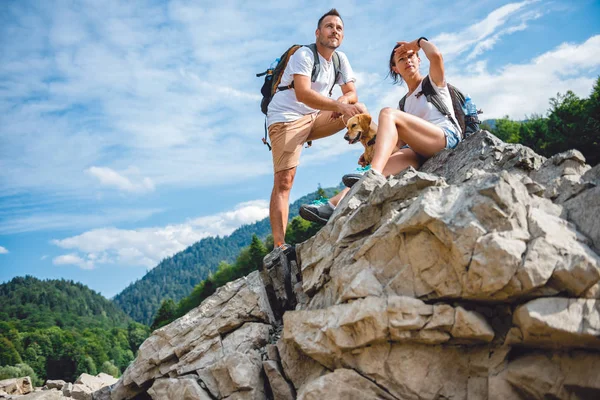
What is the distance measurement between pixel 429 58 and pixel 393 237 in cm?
384

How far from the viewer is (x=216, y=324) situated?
24.0 feet

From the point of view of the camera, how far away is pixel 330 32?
26.8 ft

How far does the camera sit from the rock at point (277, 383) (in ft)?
19.4

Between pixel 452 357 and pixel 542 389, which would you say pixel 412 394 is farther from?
pixel 542 389

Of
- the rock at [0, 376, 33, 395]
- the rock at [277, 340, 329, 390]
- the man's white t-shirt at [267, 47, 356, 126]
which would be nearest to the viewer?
the rock at [277, 340, 329, 390]

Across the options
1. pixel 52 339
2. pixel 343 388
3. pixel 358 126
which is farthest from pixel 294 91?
pixel 52 339

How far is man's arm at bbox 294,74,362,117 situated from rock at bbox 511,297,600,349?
468 centimetres

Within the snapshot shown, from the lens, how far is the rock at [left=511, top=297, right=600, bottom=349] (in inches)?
155

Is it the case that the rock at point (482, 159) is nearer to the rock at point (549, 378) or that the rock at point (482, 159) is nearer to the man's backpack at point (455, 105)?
the man's backpack at point (455, 105)

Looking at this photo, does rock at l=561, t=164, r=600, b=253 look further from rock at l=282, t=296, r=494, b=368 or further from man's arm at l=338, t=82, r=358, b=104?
man's arm at l=338, t=82, r=358, b=104

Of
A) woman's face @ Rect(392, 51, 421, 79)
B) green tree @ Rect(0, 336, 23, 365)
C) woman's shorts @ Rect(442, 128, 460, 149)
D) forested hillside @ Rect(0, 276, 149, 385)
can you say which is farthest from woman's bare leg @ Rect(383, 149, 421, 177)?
green tree @ Rect(0, 336, 23, 365)

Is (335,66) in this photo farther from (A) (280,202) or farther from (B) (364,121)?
(A) (280,202)

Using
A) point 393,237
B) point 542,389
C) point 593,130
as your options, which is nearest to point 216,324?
point 393,237

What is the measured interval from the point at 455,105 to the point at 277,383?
5971mm
